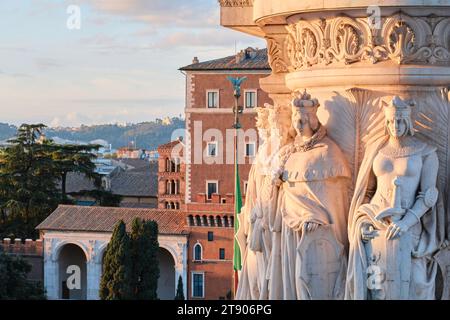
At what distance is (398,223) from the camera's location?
4672mm

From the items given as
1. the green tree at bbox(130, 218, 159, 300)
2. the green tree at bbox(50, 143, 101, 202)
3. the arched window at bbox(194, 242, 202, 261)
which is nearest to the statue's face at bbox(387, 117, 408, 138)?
the green tree at bbox(130, 218, 159, 300)

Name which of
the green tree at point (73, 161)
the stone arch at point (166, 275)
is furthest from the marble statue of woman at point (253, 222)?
the green tree at point (73, 161)

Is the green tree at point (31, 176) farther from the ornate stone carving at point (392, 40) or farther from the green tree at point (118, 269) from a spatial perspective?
the ornate stone carving at point (392, 40)

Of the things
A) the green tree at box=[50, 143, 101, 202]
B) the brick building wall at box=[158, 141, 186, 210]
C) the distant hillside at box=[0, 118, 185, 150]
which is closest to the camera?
the brick building wall at box=[158, 141, 186, 210]

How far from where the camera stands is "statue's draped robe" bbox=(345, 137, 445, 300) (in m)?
4.71

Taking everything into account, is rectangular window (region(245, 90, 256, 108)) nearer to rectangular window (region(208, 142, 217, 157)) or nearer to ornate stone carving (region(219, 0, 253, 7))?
rectangular window (region(208, 142, 217, 157))

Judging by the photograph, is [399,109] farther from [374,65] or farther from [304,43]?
[304,43]

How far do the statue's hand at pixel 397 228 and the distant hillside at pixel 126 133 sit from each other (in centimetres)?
10833

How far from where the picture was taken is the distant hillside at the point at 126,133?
117 m

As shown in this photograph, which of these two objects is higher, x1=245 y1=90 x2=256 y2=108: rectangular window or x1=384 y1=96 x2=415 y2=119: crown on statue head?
x1=245 y1=90 x2=256 y2=108: rectangular window

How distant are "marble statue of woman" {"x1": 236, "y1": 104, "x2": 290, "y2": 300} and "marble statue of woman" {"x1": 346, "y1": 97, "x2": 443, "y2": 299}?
40cm

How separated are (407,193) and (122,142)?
392ft

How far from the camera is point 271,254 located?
503cm
